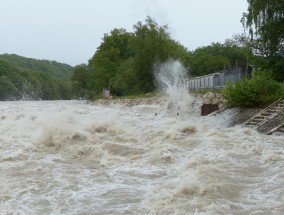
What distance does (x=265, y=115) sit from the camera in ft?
62.2

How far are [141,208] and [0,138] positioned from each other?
960cm

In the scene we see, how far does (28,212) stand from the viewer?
665cm

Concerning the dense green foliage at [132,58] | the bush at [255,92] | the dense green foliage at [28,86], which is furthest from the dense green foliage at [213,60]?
the dense green foliage at [28,86]

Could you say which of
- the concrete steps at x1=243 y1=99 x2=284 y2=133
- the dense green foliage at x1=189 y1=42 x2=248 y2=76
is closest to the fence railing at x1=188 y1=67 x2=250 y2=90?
the concrete steps at x1=243 y1=99 x2=284 y2=133

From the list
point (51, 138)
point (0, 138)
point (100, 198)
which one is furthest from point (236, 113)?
point (100, 198)

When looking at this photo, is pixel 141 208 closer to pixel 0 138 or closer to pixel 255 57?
pixel 0 138

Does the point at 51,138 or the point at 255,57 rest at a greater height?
the point at 255,57

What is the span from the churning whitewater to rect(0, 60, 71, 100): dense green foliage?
94.6 meters

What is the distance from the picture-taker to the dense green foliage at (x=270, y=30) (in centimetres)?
2914

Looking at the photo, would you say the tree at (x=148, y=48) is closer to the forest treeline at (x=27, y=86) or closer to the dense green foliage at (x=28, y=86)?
the forest treeline at (x=27, y=86)

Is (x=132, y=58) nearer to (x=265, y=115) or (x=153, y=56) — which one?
(x=153, y=56)

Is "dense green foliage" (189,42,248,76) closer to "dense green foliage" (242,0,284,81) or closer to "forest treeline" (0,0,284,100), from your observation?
"forest treeline" (0,0,284,100)

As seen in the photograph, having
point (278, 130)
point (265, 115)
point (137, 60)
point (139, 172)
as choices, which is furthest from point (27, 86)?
point (139, 172)

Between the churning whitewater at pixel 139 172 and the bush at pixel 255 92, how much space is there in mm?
5588
